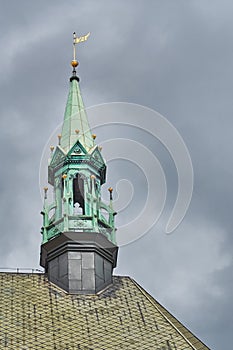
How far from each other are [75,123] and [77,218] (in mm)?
5990

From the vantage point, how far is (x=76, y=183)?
41719mm

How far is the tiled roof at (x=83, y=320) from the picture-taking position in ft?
110

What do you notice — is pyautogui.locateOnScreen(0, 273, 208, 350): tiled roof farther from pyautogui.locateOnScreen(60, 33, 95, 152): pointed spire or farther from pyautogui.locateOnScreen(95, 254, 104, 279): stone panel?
pyautogui.locateOnScreen(60, 33, 95, 152): pointed spire

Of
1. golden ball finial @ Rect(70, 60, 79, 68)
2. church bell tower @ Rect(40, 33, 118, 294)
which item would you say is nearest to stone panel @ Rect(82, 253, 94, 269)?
church bell tower @ Rect(40, 33, 118, 294)

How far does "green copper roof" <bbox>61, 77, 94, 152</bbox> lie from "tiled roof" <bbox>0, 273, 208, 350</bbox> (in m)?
7.19

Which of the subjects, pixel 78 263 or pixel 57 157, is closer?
pixel 78 263

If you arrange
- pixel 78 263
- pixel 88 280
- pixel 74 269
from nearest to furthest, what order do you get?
1. pixel 88 280
2. pixel 74 269
3. pixel 78 263

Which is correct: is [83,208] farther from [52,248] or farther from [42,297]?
[42,297]

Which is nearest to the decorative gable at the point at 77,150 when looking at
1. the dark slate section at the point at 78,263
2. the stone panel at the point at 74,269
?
the dark slate section at the point at 78,263

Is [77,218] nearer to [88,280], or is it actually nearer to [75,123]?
[88,280]

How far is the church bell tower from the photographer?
38.1 meters

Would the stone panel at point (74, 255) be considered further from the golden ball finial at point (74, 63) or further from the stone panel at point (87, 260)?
the golden ball finial at point (74, 63)

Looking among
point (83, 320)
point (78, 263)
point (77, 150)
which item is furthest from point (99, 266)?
point (77, 150)

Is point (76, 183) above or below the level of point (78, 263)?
above
